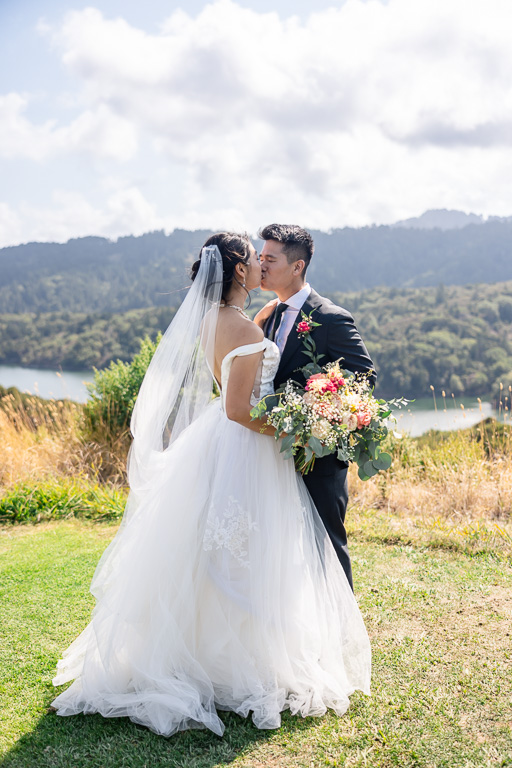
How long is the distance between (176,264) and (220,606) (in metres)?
120

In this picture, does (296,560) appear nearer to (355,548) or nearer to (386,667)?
(386,667)

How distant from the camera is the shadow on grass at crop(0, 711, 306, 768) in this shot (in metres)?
2.49

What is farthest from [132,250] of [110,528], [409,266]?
[110,528]

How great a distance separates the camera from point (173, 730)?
2.63 metres

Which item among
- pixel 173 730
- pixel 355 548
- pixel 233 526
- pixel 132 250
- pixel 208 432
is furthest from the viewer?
pixel 132 250

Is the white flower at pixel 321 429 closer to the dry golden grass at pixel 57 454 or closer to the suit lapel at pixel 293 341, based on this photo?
the suit lapel at pixel 293 341

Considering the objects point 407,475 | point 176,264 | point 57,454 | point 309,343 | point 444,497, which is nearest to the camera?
Answer: point 309,343

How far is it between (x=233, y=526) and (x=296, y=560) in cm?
40

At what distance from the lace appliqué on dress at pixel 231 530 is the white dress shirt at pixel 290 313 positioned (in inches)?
39.8

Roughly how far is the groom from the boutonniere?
0.03 metres

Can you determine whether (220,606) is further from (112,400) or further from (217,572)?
(112,400)

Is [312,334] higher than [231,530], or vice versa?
[312,334]

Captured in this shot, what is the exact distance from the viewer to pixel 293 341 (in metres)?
3.24

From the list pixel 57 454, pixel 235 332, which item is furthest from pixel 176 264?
pixel 235 332
